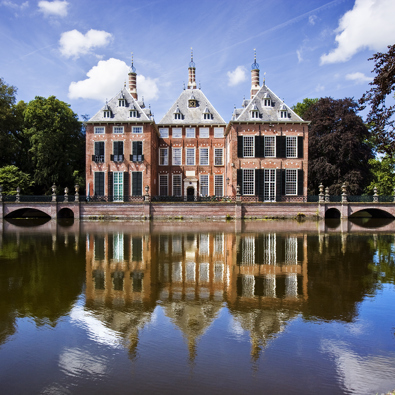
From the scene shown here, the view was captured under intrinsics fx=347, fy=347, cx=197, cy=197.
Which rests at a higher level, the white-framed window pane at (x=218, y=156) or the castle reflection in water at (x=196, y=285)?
the white-framed window pane at (x=218, y=156)

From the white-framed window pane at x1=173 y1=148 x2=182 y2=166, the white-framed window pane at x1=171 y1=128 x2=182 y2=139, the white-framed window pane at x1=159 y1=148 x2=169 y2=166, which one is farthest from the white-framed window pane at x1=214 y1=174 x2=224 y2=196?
the white-framed window pane at x1=171 y1=128 x2=182 y2=139

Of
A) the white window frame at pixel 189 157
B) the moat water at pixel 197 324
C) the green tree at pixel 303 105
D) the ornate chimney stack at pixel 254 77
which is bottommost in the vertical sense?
the moat water at pixel 197 324

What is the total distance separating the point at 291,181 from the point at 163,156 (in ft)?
44.9

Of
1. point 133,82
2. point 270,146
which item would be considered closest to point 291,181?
point 270,146

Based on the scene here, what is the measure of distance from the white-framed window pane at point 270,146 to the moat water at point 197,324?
21.1m

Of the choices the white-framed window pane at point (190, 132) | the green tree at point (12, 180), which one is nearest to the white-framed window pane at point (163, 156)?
the white-framed window pane at point (190, 132)

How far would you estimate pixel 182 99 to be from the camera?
38188 mm

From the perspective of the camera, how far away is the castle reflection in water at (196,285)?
639 centimetres

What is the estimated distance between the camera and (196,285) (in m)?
8.73

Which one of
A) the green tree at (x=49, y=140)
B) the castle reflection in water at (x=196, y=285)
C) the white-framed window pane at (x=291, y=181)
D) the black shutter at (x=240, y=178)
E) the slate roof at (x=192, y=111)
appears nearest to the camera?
the castle reflection in water at (x=196, y=285)

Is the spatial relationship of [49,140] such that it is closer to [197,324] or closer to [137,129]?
[137,129]

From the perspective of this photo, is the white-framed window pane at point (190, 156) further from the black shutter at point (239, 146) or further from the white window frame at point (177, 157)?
the black shutter at point (239, 146)

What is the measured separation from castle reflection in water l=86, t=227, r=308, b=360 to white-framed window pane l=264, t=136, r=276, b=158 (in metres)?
18.4

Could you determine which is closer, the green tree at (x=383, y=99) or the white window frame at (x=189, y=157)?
the green tree at (x=383, y=99)
